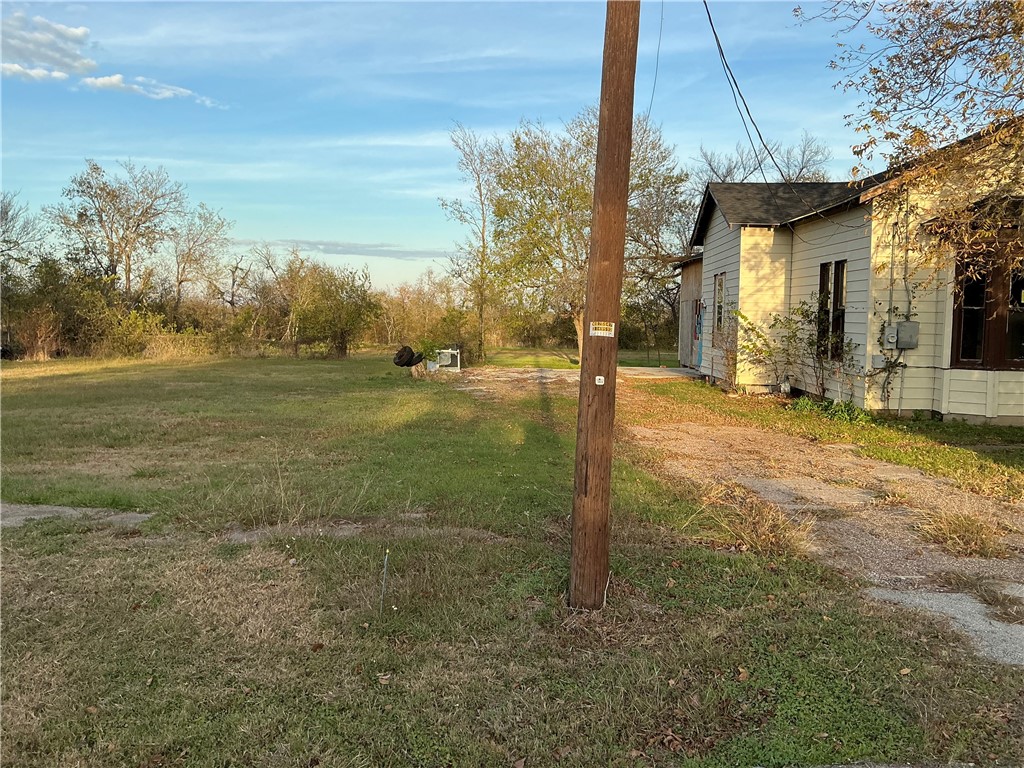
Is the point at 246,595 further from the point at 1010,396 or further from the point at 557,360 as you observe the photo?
the point at 557,360

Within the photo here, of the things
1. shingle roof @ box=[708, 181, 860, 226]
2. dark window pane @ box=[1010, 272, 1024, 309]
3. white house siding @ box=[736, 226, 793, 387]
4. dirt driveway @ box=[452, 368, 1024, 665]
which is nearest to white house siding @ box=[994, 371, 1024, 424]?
dark window pane @ box=[1010, 272, 1024, 309]

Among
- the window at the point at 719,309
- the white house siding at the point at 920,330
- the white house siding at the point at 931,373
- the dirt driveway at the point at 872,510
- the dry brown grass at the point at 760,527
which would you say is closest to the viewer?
the dirt driveway at the point at 872,510

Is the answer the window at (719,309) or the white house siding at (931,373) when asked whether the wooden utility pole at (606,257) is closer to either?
the white house siding at (931,373)

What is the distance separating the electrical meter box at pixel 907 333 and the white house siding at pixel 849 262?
528mm

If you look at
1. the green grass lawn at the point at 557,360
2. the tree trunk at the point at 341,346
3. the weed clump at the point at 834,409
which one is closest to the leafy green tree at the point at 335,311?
the tree trunk at the point at 341,346

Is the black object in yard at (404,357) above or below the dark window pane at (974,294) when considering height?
below

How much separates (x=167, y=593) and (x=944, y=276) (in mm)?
10623

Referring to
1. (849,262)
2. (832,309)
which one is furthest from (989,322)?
(832,309)

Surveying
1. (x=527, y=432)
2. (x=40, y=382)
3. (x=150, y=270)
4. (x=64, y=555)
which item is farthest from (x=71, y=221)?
(x=64, y=555)

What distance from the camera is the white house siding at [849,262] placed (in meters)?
10.8

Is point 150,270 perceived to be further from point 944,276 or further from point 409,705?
point 409,705

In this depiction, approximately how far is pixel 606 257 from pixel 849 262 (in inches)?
362

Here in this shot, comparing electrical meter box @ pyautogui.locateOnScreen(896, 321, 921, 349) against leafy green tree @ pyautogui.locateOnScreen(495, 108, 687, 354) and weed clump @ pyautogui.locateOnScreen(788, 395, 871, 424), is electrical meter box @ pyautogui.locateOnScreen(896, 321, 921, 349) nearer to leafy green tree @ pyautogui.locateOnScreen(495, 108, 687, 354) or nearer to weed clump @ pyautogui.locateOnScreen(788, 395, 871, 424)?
weed clump @ pyautogui.locateOnScreen(788, 395, 871, 424)

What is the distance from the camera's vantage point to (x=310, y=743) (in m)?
2.72
